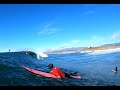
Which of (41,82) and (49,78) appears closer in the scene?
(41,82)

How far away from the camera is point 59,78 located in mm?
21469
